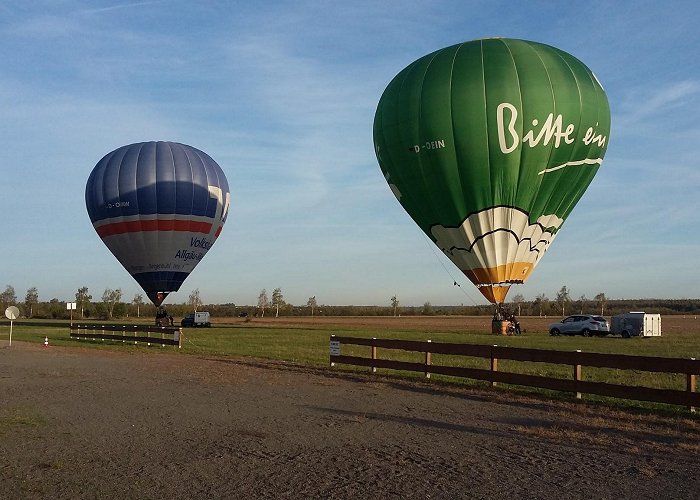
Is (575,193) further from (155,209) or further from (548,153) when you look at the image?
(155,209)

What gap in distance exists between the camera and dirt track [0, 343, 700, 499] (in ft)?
25.5

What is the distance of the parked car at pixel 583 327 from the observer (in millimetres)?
52062

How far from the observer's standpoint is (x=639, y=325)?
5028cm

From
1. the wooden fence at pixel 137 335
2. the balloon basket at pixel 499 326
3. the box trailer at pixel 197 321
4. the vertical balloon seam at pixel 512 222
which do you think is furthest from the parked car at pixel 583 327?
the box trailer at pixel 197 321

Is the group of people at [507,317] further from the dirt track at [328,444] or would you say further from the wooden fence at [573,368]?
the dirt track at [328,444]

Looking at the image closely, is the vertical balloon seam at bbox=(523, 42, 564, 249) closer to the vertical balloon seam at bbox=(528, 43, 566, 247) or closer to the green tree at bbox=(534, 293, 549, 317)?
the vertical balloon seam at bbox=(528, 43, 566, 247)

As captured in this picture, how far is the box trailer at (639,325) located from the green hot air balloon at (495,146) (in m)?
22.5

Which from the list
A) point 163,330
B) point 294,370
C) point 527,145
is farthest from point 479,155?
point 163,330

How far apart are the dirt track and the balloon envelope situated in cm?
2990

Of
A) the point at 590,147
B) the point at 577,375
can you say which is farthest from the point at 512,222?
the point at 577,375

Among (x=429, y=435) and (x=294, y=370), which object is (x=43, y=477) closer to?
(x=429, y=435)

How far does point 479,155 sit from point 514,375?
1425 centimetres

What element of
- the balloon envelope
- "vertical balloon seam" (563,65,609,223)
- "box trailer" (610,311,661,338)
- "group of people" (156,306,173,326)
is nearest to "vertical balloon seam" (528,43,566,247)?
"vertical balloon seam" (563,65,609,223)

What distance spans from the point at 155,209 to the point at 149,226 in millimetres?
1241
